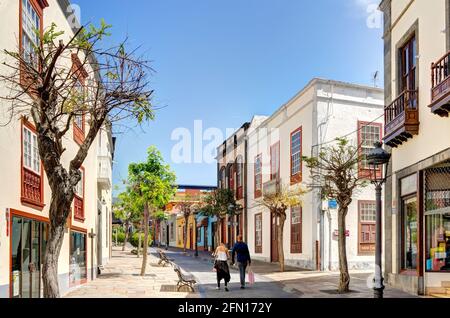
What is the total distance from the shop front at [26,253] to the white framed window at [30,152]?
1096 mm

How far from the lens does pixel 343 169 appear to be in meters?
15.6

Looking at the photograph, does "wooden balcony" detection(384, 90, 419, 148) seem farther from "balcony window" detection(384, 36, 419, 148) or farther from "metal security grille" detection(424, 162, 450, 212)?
"metal security grille" detection(424, 162, 450, 212)

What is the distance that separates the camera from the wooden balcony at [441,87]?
→ 1170 cm

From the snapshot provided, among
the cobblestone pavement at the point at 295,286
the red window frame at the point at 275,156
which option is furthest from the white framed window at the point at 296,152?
the cobblestone pavement at the point at 295,286

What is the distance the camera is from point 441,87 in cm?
1201

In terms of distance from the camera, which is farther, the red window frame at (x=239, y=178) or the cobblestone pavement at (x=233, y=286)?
the red window frame at (x=239, y=178)

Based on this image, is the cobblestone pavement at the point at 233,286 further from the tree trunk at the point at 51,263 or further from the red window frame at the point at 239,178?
the red window frame at the point at 239,178

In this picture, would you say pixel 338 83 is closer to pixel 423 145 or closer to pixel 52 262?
pixel 423 145

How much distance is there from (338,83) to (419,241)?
37.5 feet

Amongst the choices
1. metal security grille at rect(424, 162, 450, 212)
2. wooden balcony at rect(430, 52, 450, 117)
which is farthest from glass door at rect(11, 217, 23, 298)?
metal security grille at rect(424, 162, 450, 212)

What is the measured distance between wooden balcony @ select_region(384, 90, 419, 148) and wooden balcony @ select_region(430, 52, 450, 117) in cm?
175

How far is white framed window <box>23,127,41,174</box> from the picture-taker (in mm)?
11430

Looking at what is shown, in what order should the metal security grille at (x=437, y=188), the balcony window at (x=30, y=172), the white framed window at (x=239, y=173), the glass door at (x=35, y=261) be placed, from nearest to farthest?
1. the balcony window at (x=30, y=172)
2. the glass door at (x=35, y=261)
3. the metal security grille at (x=437, y=188)
4. the white framed window at (x=239, y=173)
